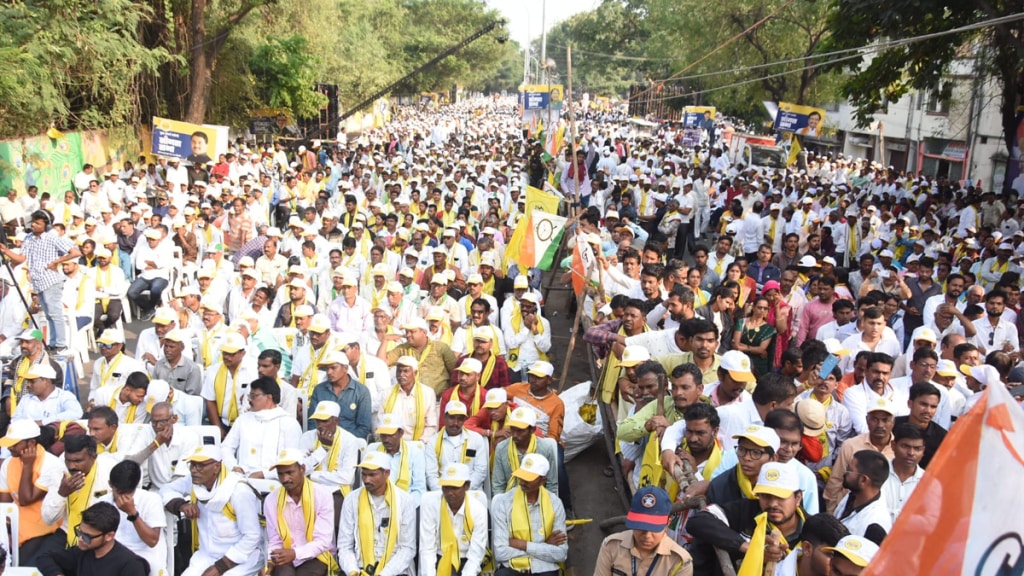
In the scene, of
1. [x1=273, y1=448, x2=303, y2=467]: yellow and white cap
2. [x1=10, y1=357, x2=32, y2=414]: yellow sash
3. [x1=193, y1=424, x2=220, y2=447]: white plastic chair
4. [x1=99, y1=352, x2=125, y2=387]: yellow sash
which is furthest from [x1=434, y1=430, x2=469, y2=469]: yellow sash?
[x1=10, y1=357, x2=32, y2=414]: yellow sash

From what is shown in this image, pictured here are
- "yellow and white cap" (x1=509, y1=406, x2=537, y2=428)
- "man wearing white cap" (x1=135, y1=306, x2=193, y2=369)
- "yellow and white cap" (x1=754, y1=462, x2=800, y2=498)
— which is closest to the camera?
"yellow and white cap" (x1=754, y1=462, x2=800, y2=498)

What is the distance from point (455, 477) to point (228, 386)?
2.52 metres

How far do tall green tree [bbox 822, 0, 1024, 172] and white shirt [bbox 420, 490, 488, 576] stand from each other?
34.3ft

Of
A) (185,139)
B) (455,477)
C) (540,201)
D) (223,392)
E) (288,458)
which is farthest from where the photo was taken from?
(185,139)

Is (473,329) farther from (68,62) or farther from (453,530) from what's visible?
(68,62)

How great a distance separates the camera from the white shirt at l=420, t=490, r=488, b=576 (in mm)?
5449

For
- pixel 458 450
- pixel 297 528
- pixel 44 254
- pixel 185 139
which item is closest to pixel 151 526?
pixel 297 528

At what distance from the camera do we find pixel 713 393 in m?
5.68

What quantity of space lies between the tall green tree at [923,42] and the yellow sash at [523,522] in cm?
1017

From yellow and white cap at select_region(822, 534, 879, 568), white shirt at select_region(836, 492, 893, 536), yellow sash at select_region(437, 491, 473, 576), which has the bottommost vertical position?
yellow sash at select_region(437, 491, 473, 576)

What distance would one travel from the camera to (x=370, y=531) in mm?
5422

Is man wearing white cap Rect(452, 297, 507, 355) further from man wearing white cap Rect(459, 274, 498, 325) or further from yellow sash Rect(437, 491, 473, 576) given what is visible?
yellow sash Rect(437, 491, 473, 576)

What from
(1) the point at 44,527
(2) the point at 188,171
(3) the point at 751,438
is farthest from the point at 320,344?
(2) the point at 188,171

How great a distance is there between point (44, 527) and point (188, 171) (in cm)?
1353
